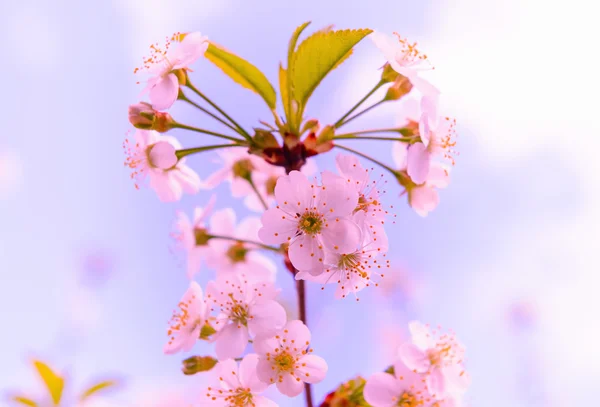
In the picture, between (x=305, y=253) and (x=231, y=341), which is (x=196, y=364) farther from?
(x=305, y=253)

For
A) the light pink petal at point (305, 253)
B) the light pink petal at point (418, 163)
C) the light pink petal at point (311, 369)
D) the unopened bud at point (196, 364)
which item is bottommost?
the light pink petal at point (311, 369)

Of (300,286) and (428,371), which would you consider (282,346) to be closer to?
(300,286)

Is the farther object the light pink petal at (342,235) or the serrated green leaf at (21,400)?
the serrated green leaf at (21,400)

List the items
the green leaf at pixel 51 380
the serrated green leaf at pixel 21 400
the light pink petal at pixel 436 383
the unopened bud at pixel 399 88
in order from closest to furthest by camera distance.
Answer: the light pink petal at pixel 436 383
the unopened bud at pixel 399 88
the serrated green leaf at pixel 21 400
the green leaf at pixel 51 380

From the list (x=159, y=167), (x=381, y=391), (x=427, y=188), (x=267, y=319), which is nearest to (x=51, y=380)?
(x=159, y=167)

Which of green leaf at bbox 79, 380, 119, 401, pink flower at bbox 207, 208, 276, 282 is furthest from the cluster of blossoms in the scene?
green leaf at bbox 79, 380, 119, 401

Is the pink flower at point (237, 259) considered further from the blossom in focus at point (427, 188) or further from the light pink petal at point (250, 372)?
the blossom in focus at point (427, 188)

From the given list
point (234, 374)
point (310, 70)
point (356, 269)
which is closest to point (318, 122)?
point (310, 70)

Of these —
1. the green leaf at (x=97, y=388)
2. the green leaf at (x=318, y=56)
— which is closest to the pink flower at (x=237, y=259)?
the green leaf at (x=318, y=56)
